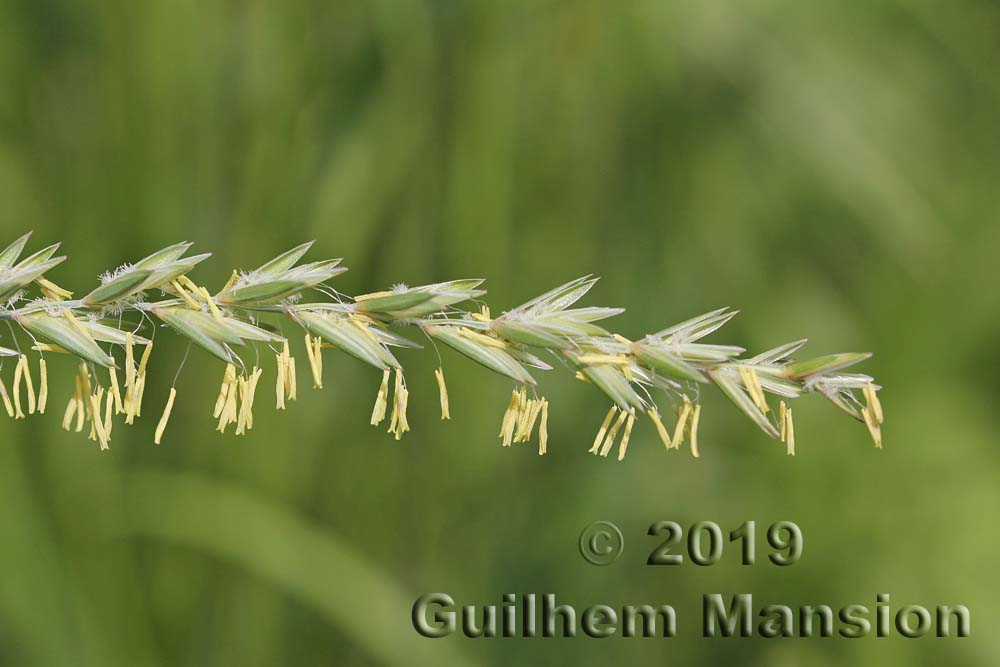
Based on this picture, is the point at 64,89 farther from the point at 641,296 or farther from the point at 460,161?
the point at 641,296

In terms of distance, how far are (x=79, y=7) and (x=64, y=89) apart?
3.5 inches

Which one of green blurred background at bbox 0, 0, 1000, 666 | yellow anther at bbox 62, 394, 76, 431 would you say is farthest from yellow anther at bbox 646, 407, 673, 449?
green blurred background at bbox 0, 0, 1000, 666

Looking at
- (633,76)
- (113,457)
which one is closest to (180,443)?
(113,457)

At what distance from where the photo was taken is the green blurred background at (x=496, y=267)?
90cm

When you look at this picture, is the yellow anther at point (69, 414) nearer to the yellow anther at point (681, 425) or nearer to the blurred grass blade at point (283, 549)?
the yellow anther at point (681, 425)

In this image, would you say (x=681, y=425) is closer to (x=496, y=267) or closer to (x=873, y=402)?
(x=873, y=402)

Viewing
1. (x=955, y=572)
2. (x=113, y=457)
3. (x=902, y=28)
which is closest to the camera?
(x=113, y=457)

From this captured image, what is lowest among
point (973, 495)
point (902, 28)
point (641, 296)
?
point (973, 495)

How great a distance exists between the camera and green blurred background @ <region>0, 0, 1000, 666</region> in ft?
2.95

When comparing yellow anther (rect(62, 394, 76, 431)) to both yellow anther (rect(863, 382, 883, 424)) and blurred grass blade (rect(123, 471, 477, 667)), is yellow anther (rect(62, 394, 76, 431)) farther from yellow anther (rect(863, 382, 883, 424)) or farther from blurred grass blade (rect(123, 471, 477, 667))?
blurred grass blade (rect(123, 471, 477, 667))

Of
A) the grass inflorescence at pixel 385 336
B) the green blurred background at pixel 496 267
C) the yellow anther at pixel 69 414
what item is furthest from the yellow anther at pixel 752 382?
the green blurred background at pixel 496 267

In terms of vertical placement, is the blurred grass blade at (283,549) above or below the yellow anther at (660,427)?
above

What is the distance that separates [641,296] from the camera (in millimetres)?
1021

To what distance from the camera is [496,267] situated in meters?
0.96
